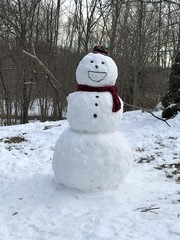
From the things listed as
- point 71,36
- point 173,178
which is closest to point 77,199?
point 173,178

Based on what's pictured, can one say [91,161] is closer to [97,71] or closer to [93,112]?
[93,112]

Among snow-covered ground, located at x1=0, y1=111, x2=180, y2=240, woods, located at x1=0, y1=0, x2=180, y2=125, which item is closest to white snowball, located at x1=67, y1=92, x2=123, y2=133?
snow-covered ground, located at x1=0, y1=111, x2=180, y2=240

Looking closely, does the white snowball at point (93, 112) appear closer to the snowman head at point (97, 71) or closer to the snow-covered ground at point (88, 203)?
the snowman head at point (97, 71)

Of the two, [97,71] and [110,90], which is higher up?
[97,71]

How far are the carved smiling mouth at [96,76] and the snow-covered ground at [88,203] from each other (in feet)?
5.41

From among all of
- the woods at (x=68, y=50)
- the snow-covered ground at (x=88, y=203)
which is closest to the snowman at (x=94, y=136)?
the snow-covered ground at (x=88, y=203)

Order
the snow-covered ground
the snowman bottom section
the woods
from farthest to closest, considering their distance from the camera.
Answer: the woods → the snowman bottom section → the snow-covered ground

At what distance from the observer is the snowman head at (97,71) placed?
4559mm

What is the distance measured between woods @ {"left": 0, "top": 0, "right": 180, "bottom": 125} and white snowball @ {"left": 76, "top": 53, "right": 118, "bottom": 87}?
32.4 feet

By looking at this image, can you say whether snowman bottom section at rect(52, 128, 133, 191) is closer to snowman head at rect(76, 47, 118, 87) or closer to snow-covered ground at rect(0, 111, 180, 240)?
snow-covered ground at rect(0, 111, 180, 240)

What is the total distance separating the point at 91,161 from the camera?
450 cm

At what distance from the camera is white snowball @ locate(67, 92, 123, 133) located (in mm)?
4512

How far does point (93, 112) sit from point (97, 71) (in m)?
0.59

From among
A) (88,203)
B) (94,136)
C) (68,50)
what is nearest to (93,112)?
(94,136)
